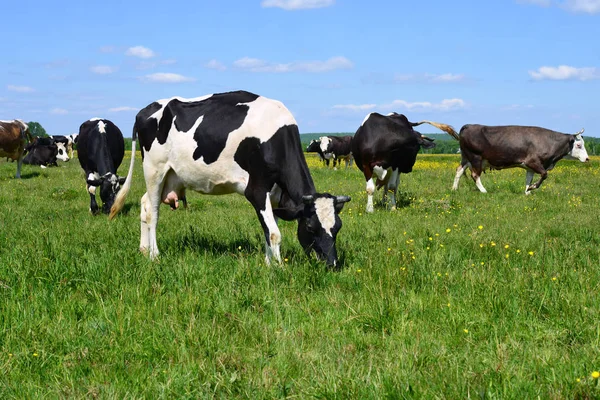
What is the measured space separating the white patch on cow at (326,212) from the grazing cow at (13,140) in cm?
1823

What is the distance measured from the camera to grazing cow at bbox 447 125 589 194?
1727 centimetres

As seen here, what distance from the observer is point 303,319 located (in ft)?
16.4

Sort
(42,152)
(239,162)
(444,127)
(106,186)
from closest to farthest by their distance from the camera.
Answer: (239,162), (106,186), (444,127), (42,152)

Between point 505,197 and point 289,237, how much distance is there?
8312 mm

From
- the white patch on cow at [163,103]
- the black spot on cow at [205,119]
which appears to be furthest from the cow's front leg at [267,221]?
the white patch on cow at [163,103]

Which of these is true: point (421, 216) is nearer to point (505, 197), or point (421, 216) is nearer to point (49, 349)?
point (505, 197)

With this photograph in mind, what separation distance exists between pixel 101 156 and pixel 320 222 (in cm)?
888

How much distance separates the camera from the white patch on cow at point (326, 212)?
657 centimetres

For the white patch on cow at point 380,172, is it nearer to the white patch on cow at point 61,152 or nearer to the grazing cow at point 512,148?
the grazing cow at point 512,148

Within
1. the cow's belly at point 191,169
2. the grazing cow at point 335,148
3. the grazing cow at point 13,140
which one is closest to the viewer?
the cow's belly at point 191,169

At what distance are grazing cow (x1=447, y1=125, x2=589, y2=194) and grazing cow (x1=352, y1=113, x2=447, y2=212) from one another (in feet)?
12.6

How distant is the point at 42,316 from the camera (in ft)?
16.1

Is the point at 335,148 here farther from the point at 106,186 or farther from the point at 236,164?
the point at 236,164

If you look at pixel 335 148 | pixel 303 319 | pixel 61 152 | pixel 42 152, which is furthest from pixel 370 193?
pixel 335 148
